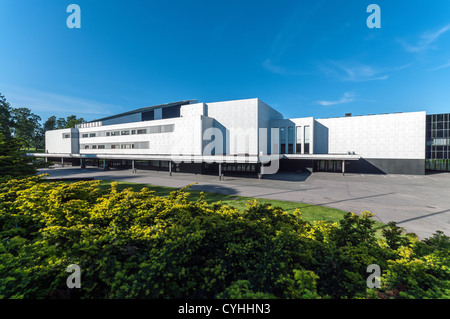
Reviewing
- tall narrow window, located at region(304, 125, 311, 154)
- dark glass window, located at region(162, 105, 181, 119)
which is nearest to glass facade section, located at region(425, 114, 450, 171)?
tall narrow window, located at region(304, 125, 311, 154)

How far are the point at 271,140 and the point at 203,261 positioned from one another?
33456 mm

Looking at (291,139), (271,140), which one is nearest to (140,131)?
(271,140)

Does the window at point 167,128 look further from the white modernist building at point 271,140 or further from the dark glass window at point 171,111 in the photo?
the dark glass window at point 171,111

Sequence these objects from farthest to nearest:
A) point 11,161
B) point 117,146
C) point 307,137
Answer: point 117,146, point 307,137, point 11,161

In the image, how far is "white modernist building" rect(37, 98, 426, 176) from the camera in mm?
28719

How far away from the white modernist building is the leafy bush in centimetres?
2200

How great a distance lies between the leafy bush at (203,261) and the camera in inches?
111

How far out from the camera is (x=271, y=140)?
35094 mm

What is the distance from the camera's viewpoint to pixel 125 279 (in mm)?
2855

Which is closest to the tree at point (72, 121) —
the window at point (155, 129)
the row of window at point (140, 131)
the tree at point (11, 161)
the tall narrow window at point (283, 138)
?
→ the row of window at point (140, 131)

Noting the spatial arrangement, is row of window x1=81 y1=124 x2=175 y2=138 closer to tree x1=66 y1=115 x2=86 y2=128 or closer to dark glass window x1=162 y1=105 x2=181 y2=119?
dark glass window x1=162 y1=105 x2=181 y2=119

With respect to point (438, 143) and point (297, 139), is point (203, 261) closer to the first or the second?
point (297, 139)
